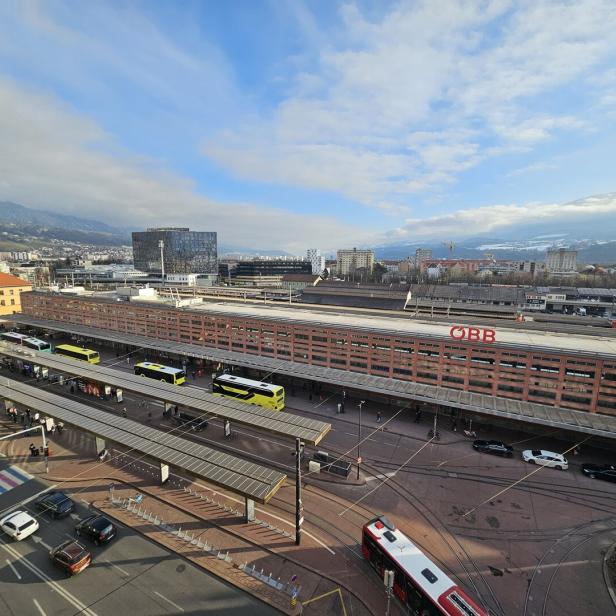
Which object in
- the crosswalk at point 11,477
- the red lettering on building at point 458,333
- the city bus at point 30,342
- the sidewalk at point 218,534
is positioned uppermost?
the red lettering on building at point 458,333

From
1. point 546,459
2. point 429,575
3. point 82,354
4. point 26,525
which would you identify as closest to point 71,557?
point 26,525

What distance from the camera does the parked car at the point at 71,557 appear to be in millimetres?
20078

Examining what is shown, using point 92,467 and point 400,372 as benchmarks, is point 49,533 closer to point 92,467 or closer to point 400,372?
point 92,467

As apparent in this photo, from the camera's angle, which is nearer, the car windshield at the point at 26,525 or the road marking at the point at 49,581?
the road marking at the point at 49,581

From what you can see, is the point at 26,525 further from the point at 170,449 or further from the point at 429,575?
the point at 429,575

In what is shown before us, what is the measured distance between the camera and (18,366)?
192ft

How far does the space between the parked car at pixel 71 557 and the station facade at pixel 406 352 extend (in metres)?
34.3

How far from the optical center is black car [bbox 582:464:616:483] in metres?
30.3

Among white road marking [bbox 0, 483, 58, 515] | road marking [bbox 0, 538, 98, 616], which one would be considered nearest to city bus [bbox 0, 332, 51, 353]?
white road marking [bbox 0, 483, 58, 515]

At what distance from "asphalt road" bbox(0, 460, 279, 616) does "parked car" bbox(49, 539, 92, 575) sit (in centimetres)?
45

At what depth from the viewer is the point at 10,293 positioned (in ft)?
315

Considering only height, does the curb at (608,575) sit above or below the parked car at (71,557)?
below

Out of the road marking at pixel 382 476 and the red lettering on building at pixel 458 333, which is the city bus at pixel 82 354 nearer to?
the road marking at pixel 382 476

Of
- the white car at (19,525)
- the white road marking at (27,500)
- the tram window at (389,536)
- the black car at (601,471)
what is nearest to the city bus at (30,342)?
the white road marking at (27,500)
